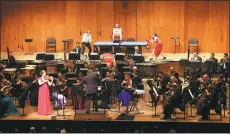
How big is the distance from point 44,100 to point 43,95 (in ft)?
0.60

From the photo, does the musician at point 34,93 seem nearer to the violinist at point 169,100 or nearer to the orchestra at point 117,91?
the orchestra at point 117,91

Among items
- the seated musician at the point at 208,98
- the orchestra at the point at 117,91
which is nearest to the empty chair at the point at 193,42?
the orchestra at the point at 117,91

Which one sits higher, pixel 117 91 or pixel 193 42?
pixel 193 42

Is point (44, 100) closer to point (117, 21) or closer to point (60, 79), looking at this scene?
point (60, 79)

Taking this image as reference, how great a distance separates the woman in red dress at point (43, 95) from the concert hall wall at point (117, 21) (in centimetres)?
1035

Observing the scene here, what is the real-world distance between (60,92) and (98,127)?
78.4 inches

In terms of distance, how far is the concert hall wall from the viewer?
1107 inches

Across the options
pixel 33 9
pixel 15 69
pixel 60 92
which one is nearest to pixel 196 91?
pixel 60 92

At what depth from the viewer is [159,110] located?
18766 millimetres

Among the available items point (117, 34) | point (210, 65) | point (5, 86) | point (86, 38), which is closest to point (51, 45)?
point (86, 38)

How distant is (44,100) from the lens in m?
18.2

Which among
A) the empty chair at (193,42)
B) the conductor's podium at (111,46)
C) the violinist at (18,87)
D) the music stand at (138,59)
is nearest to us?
the violinist at (18,87)

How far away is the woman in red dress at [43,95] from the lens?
17.9m

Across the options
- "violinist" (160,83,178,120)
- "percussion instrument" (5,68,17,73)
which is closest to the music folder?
"percussion instrument" (5,68,17,73)
